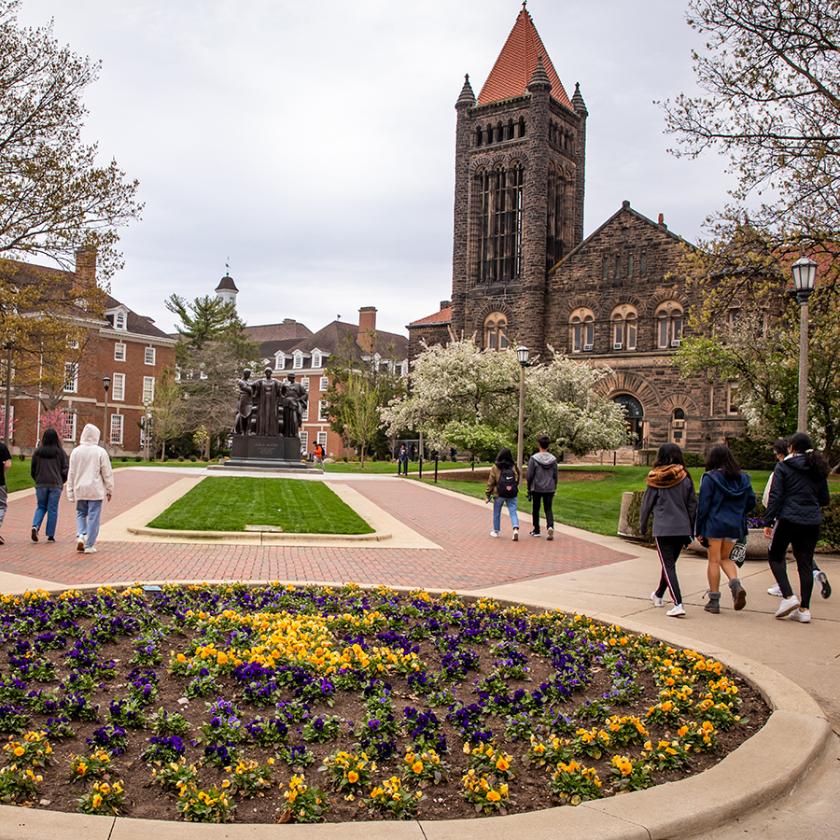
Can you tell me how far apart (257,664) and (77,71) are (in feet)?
82.0

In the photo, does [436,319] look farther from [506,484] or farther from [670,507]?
[670,507]

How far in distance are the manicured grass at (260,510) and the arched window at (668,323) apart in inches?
1494

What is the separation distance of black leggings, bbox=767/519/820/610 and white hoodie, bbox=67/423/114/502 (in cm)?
882

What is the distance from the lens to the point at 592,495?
1093 inches

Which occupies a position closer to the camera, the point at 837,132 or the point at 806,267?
the point at 806,267

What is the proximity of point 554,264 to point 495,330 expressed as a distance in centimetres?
706

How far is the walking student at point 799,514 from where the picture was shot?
28.6ft

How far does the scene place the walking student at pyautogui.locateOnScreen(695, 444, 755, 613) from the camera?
29.7ft

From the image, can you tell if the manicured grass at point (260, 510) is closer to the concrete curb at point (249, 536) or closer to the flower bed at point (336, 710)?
the concrete curb at point (249, 536)

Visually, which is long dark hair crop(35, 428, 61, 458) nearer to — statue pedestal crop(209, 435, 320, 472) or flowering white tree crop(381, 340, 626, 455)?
Result: statue pedestal crop(209, 435, 320, 472)

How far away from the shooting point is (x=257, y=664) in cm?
565

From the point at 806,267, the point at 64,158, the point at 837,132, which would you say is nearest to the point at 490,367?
the point at 64,158

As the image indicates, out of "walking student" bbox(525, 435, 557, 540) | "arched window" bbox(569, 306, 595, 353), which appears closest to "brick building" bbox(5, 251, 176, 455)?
"arched window" bbox(569, 306, 595, 353)

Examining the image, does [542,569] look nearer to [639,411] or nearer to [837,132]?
[837,132]
